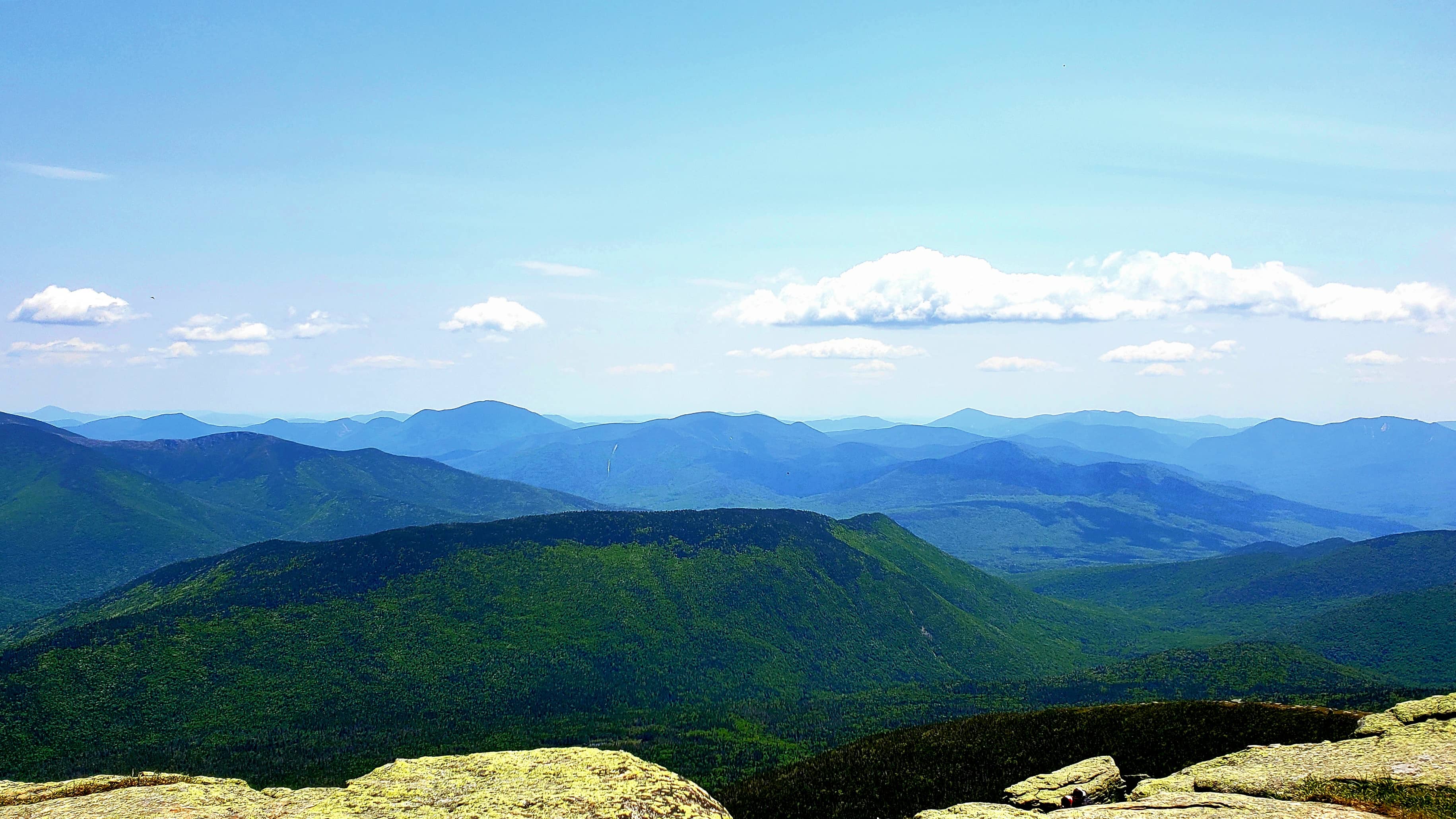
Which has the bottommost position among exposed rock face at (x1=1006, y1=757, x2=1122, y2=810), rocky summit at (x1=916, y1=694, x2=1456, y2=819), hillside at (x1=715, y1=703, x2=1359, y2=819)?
hillside at (x1=715, y1=703, x2=1359, y2=819)

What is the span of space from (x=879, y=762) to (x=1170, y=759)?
38767 millimetres

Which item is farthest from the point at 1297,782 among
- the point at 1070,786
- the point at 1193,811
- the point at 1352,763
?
the point at 1070,786

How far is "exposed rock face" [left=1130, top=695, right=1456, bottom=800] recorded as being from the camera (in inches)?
1943

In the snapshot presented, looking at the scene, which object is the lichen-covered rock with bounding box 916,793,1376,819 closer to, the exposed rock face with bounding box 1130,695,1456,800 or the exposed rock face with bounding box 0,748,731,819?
the exposed rock face with bounding box 1130,695,1456,800

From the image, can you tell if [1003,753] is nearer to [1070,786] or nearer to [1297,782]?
[1070,786]

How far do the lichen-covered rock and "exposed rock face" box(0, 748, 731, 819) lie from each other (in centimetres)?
2073

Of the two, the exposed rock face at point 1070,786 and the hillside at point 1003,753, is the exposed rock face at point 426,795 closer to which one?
the exposed rock face at point 1070,786

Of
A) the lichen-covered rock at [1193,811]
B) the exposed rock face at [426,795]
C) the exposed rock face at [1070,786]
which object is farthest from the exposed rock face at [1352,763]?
the exposed rock face at [426,795]

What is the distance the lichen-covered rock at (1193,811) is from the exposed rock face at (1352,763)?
132 inches

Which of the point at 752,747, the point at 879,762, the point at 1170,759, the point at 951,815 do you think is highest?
the point at 951,815

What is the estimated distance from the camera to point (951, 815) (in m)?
53.2

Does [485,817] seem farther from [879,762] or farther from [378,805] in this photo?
[879,762]

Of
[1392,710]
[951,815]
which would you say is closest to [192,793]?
[951,815]

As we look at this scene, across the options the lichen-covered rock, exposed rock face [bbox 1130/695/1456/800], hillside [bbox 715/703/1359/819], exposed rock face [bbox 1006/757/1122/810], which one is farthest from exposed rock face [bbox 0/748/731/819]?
hillside [bbox 715/703/1359/819]
